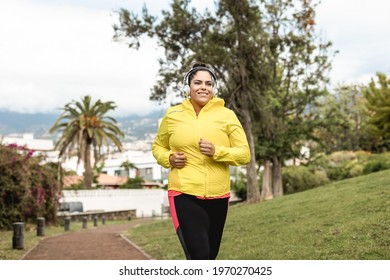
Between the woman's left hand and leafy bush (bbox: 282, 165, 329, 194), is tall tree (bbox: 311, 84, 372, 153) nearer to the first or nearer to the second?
leafy bush (bbox: 282, 165, 329, 194)

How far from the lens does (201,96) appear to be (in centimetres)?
421

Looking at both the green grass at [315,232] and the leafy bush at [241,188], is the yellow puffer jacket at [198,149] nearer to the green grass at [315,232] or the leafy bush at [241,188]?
the green grass at [315,232]

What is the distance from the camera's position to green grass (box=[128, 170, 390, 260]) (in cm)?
829

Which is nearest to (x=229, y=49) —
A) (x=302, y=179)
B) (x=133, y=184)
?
(x=302, y=179)

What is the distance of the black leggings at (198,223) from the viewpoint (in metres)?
4.04

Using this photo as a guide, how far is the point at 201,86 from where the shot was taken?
4203 millimetres

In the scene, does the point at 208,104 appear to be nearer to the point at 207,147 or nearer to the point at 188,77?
the point at 188,77

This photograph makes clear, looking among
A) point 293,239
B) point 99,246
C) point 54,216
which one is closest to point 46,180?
point 54,216

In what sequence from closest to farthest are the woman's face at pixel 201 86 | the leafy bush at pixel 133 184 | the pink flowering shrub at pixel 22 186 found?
the woman's face at pixel 201 86 → the pink flowering shrub at pixel 22 186 → the leafy bush at pixel 133 184

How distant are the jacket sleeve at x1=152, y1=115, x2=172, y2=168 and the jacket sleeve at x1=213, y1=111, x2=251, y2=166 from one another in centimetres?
41

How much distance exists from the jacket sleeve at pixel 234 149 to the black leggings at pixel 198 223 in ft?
1.14

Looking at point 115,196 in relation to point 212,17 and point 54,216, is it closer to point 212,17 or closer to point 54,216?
point 54,216

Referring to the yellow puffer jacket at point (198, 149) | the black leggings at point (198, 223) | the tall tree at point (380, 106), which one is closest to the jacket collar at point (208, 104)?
the yellow puffer jacket at point (198, 149)
